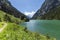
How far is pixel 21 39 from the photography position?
3328 cm

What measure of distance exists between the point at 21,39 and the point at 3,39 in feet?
12.0

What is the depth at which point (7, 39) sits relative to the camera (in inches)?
1198

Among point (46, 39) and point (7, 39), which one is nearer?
point (7, 39)

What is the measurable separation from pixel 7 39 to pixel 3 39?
1.15m

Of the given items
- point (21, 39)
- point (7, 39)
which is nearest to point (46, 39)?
point (21, 39)

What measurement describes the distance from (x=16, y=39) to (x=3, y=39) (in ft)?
7.70

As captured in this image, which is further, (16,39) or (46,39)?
(46,39)

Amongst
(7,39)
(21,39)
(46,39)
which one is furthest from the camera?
(46,39)

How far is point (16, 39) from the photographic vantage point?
3209cm

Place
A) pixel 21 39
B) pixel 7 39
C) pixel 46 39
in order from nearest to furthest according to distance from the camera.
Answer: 1. pixel 7 39
2. pixel 21 39
3. pixel 46 39

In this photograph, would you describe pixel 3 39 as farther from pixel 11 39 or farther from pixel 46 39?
pixel 46 39

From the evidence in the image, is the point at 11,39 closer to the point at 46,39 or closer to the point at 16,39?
the point at 16,39

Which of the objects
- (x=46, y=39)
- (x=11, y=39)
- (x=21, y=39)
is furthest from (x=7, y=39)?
(x=46, y=39)

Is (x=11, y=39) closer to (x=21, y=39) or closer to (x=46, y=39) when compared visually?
(x=21, y=39)
